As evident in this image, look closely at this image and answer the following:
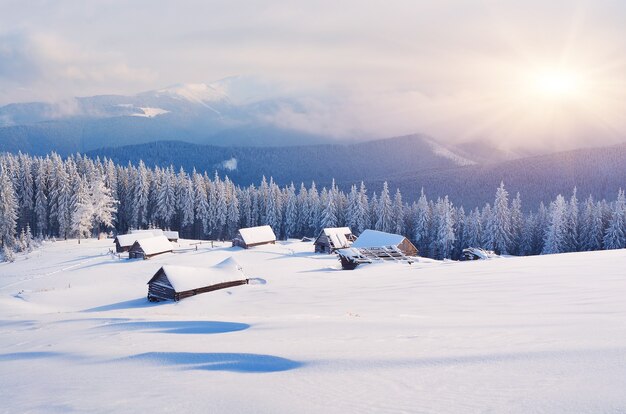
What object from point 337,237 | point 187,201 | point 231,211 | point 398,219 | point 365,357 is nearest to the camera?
point 365,357

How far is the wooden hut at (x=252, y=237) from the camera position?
63.6 m

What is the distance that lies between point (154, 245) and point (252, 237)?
1403 cm

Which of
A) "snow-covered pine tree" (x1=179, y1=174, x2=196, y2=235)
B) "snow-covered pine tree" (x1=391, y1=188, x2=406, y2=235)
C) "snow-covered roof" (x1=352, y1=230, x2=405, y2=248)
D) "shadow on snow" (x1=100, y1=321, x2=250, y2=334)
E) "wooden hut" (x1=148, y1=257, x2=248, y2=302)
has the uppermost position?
"snow-covered pine tree" (x1=179, y1=174, x2=196, y2=235)

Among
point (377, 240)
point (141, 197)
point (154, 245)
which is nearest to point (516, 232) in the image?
point (377, 240)

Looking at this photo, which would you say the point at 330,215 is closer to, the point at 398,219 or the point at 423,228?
the point at 398,219

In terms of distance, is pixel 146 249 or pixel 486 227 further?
pixel 486 227

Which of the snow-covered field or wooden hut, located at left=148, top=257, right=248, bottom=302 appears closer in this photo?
the snow-covered field

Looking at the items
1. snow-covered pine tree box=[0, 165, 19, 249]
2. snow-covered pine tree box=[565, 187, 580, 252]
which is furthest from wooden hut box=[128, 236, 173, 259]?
snow-covered pine tree box=[565, 187, 580, 252]

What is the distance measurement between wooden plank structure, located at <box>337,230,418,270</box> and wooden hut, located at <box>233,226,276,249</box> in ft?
62.2

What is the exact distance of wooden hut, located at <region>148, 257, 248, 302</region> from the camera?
29469 mm

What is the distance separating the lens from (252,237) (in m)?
64.6

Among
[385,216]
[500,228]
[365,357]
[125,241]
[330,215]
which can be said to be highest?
[330,215]

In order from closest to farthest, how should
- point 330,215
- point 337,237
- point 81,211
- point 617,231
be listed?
point 337,237 → point 617,231 → point 81,211 → point 330,215

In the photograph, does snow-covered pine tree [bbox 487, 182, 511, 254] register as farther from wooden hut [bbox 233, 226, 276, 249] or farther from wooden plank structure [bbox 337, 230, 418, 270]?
wooden hut [bbox 233, 226, 276, 249]
